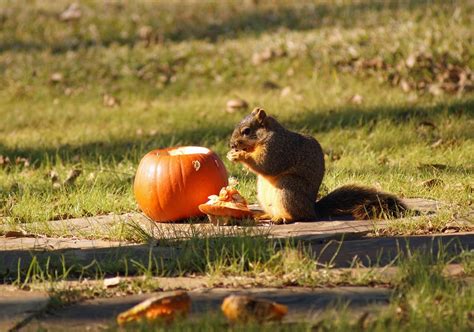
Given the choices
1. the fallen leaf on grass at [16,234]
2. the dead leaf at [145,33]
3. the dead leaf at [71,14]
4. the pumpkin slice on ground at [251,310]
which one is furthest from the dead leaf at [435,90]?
the dead leaf at [71,14]

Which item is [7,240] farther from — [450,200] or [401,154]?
[401,154]

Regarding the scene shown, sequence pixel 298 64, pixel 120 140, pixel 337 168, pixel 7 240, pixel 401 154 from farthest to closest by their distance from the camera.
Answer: pixel 298 64 < pixel 120 140 < pixel 401 154 < pixel 337 168 < pixel 7 240

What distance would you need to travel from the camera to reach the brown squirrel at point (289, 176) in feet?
18.0

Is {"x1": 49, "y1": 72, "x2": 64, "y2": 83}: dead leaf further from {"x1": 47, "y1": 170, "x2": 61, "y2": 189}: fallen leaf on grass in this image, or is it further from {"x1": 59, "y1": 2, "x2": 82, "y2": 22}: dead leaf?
{"x1": 47, "y1": 170, "x2": 61, "y2": 189}: fallen leaf on grass

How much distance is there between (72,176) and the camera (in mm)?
7297

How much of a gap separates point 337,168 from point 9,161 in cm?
285

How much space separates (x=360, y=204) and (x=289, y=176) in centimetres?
44

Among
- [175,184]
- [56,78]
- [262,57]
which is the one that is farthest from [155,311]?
[56,78]

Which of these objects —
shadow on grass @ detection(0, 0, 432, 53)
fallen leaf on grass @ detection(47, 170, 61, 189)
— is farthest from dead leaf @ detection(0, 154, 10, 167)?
shadow on grass @ detection(0, 0, 432, 53)

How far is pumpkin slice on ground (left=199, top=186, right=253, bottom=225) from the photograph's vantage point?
5410 millimetres

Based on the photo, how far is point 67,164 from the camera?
7848 millimetres

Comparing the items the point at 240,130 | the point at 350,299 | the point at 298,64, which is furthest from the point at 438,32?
the point at 350,299

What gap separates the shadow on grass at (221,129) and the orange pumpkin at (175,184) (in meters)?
2.36

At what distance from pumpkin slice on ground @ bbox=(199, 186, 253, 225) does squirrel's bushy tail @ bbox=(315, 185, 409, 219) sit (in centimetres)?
47
